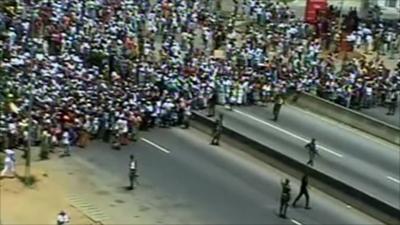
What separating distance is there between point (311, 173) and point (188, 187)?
15.9 ft

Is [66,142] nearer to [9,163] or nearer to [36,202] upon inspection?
[9,163]

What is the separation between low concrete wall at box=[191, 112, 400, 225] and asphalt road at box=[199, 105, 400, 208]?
Result: 2.36ft

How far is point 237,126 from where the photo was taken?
4600 centimetres

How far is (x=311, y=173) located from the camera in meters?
40.6

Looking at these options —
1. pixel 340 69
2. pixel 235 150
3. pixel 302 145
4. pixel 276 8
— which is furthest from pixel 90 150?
pixel 276 8

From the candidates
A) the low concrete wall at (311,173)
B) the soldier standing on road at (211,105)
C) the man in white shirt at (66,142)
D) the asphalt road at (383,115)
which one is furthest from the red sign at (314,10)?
→ the man in white shirt at (66,142)

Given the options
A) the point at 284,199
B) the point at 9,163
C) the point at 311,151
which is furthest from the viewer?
the point at 311,151

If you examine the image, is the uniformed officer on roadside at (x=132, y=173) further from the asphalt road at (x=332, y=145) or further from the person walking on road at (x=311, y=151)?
the person walking on road at (x=311, y=151)

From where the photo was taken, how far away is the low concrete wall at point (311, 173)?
3772 centimetres

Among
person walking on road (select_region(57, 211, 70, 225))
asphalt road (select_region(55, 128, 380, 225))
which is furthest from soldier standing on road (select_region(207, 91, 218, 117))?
person walking on road (select_region(57, 211, 70, 225))

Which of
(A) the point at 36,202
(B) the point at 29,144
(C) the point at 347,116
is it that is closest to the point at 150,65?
(C) the point at 347,116

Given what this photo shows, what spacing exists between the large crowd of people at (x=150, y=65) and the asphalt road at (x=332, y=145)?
1.50m

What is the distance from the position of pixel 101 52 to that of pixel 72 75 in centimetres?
→ 346

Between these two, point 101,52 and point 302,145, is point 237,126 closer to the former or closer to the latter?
point 302,145
